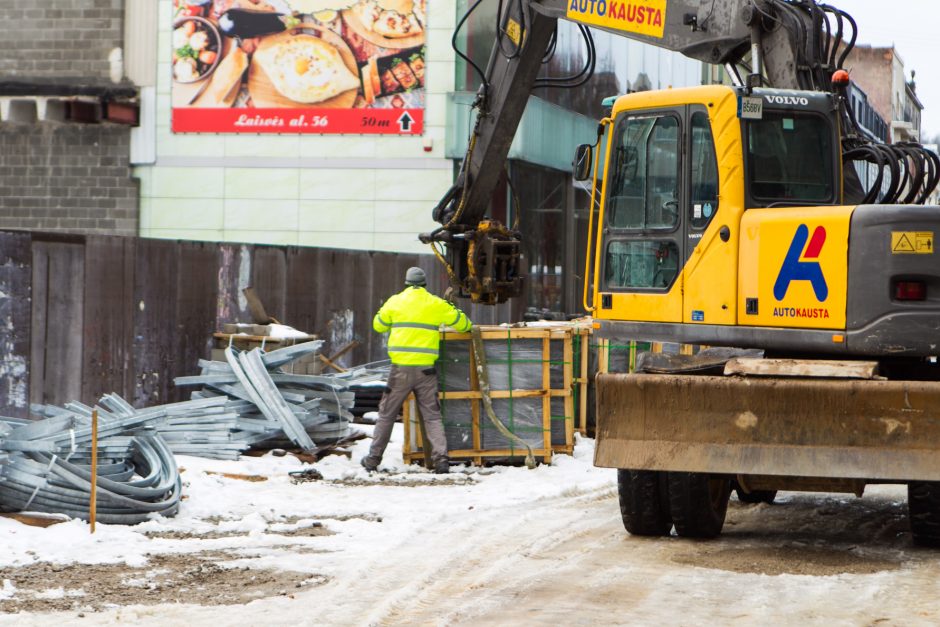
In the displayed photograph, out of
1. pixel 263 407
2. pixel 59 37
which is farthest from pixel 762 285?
pixel 59 37

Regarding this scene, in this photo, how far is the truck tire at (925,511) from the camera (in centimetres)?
928

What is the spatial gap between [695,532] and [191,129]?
1714 cm

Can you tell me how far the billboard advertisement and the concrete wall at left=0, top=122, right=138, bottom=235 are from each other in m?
1.47

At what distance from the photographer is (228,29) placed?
2478 centimetres

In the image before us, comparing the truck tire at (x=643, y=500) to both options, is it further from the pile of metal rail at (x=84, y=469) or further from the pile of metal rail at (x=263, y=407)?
the pile of metal rail at (x=263, y=407)

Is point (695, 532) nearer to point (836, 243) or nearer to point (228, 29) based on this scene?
point (836, 243)

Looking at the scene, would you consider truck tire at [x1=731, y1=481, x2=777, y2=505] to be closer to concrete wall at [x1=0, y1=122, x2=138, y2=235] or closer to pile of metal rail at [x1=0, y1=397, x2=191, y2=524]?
pile of metal rail at [x1=0, y1=397, x2=191, y2=524]

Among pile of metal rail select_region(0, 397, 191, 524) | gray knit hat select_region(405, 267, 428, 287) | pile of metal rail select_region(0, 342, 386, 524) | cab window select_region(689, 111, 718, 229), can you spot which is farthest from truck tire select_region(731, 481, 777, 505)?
pile of metal rail select_region(0, 397, 191, 524)

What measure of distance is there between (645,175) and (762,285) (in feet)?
4.25

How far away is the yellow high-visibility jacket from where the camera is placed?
13477 mm

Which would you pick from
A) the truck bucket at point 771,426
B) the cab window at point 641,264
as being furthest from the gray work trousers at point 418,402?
the truck bucket at point 771,426

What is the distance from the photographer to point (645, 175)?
10.1 meters

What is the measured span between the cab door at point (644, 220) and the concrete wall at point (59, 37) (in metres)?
17.2

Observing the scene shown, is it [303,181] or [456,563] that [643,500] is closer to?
[456,563]
